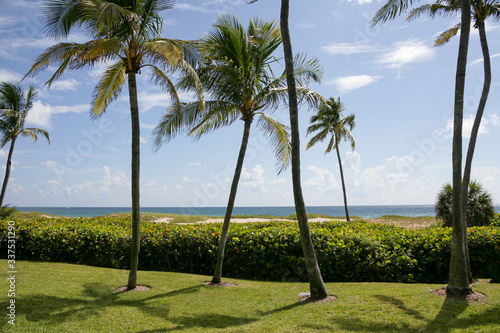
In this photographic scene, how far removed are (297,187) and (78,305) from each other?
4458 mm

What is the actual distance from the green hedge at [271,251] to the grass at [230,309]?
95 centimetres

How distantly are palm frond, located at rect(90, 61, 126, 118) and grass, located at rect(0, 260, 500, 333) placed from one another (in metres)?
4.04

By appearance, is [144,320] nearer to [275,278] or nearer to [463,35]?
[275,278]

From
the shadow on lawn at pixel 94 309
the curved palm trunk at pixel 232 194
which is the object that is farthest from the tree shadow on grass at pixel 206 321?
the curved palm trunk at pixel 232 194

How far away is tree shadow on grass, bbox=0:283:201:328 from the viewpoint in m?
4.94

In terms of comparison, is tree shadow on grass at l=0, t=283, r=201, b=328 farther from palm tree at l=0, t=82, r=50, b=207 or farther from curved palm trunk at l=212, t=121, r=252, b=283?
palm tree at l=0, t=82, r=50, b=207

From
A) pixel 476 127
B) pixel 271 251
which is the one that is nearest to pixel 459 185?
pixel 476 127

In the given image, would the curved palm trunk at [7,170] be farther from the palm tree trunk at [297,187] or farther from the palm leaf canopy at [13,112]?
the palm tree trunk at [297,187]

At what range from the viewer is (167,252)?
9539 mm

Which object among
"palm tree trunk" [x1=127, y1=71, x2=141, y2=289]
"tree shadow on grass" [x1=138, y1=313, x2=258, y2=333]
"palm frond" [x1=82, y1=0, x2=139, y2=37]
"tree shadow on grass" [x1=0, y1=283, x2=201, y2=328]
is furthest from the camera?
"palm tree trunk" [x1=127, y1=71, x2=141, y2=289]

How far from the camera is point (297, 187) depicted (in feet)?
21.4

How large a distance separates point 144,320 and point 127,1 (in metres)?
6.36

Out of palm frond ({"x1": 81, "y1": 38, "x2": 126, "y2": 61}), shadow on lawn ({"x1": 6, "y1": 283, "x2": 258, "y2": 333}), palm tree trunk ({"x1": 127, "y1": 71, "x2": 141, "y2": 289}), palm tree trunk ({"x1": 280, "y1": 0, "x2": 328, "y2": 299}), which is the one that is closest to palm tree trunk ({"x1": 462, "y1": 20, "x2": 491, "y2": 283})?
palm tree trunk ({"x1": 280, "y1": 0, "x2": 328, "y2": 299})

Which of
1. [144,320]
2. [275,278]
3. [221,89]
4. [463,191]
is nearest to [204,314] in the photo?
[144,320]
